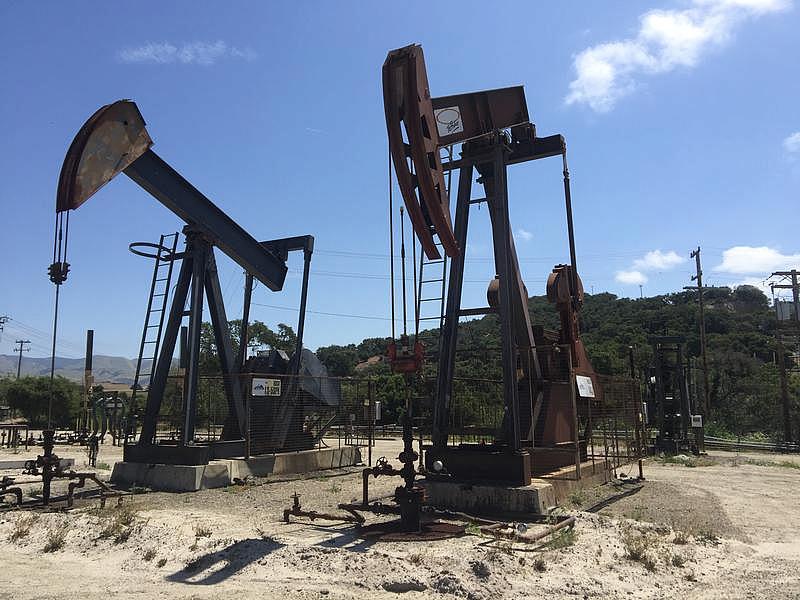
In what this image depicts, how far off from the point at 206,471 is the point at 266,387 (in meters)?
2.21

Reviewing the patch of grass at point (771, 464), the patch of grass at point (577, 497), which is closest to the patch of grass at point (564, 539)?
the patch of grass at point (577, 497)

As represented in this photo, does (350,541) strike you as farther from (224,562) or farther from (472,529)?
(472,529)

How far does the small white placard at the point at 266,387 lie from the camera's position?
11.8m

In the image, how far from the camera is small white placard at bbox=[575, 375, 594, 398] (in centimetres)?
903

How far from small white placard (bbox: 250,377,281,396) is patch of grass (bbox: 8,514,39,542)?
15.0 feet

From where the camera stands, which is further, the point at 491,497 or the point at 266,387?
the point at 266,387

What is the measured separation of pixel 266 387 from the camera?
1212cm

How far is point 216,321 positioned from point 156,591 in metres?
7.69

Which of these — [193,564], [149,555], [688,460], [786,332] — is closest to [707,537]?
[193,564]

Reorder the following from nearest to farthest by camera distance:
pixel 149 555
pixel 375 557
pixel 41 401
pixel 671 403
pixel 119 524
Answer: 1. pixel 375 557
2. pixel 149 555
3. pixel 119 524
4. pixel 671 403
5. pixel 41 401

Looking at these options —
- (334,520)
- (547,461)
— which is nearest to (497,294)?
(547,461)

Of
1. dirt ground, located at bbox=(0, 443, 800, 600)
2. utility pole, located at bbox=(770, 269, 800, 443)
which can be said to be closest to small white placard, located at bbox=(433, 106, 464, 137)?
dirt ground, located at bbox=(0, 443, 800, 600)

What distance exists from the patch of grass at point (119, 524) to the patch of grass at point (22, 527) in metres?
0.77

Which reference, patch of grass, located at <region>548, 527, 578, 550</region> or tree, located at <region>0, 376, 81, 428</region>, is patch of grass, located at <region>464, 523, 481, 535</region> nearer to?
patch of grass, located at <region>548, 527, 578, 550</region>
